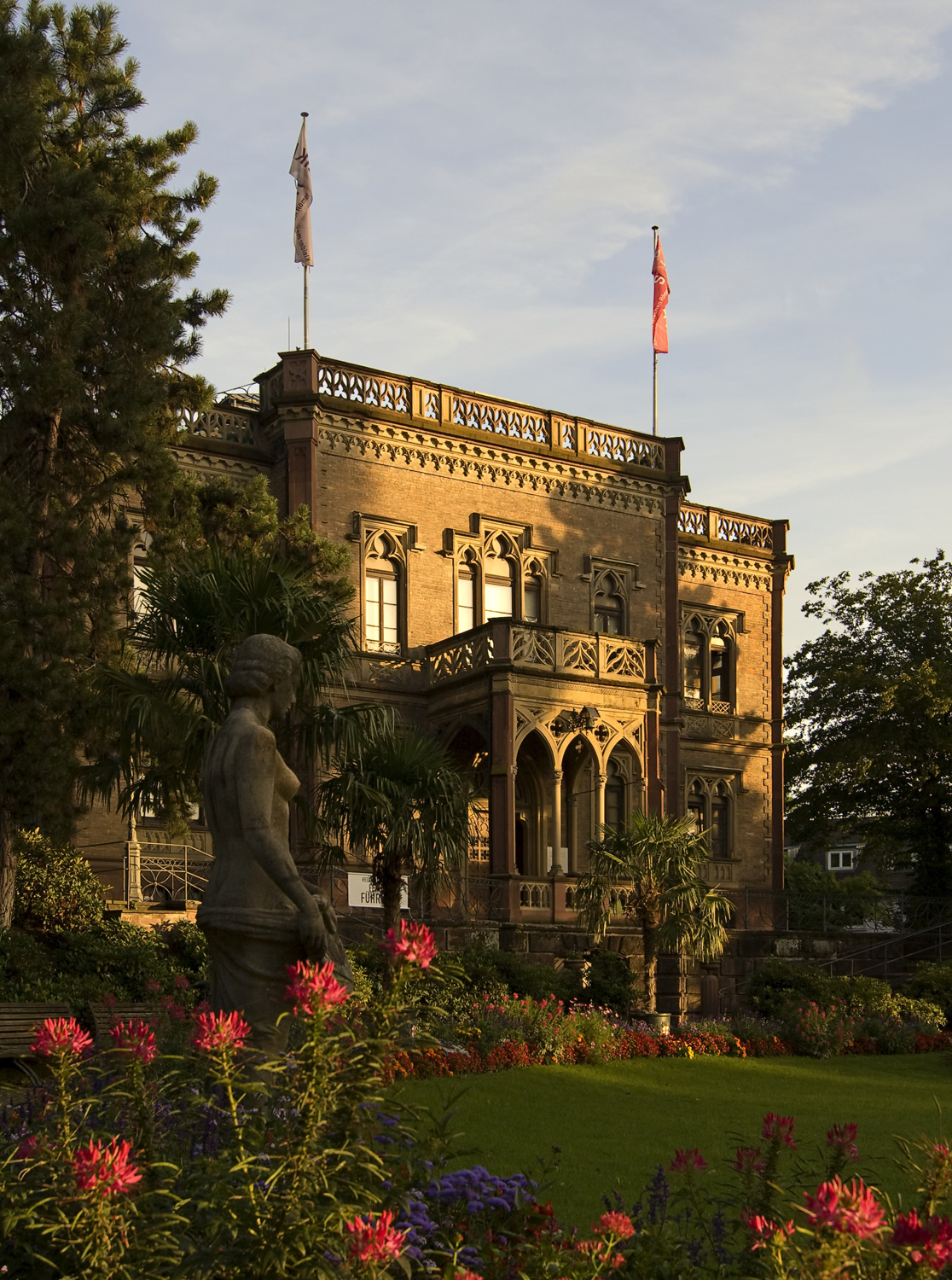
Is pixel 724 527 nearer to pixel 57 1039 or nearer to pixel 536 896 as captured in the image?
pixel 536 896

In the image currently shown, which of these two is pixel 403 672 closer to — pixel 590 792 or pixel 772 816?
pixel 590 792

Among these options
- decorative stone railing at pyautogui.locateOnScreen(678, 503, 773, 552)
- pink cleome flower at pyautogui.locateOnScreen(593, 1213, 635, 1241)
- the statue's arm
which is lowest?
pink cleome flower at pyautogui.locateOnScreen(593, 1213, 635, 1241)

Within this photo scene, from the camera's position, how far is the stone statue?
653 cm

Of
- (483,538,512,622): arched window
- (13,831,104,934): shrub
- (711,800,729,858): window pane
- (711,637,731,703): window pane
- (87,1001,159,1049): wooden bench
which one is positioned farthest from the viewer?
(711,637,731,703): window pane

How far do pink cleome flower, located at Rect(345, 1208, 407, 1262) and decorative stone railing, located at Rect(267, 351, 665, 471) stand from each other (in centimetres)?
2642

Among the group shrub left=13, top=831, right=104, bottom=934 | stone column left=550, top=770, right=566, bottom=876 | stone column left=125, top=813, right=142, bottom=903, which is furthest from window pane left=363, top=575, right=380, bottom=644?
shrub left=13, top=831, right=104, bottom=934

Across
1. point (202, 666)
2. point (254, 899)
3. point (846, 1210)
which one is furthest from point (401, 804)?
point (846, 1210)

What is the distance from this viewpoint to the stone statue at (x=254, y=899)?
21.4ft

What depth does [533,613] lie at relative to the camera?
109 feet

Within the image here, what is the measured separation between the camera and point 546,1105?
48.0ft

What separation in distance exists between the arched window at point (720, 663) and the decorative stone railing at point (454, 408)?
4.96m

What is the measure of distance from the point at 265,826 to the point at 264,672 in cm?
78

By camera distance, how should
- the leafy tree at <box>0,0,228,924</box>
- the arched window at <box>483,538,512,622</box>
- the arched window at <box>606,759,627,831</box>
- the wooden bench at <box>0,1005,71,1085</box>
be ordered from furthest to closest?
the arched window at <box>606,759,627,831</box>
the arched window at <box>483,538,512,622</box>
the leafy tree at <box>0,0,228,924</box>
the wooden bench at <box>0,1005,71,1085</box>

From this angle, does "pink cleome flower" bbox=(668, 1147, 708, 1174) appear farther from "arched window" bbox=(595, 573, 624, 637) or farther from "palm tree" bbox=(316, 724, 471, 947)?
"arched window" bbox=(595, 573, 624, 637)
